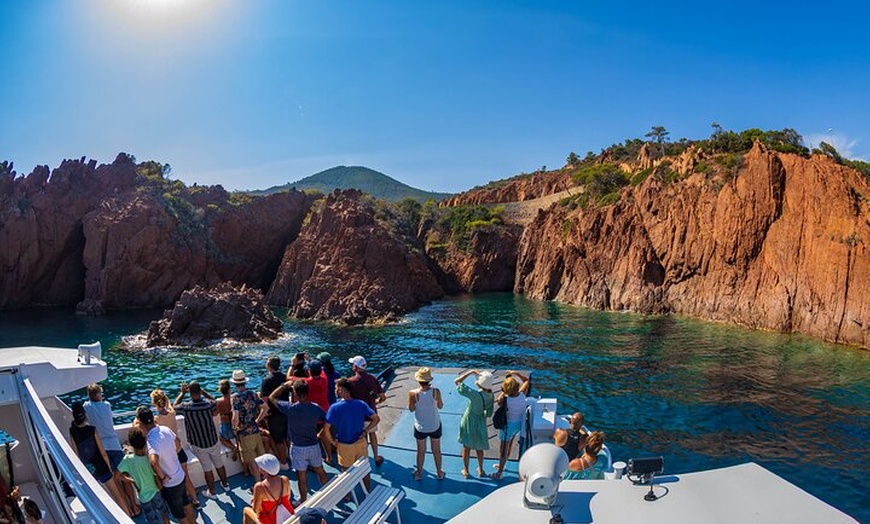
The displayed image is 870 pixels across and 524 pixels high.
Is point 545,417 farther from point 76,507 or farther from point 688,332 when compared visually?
point 688,332

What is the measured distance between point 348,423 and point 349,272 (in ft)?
126

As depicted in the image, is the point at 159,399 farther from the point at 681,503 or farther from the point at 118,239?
the point at 118,239

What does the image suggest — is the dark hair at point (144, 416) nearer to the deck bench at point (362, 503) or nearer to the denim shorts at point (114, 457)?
the denim shorts at point (114, 457)

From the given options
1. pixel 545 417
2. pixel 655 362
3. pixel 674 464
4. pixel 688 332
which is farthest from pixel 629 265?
pixel 545 417

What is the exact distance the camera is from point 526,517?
3.62 meters

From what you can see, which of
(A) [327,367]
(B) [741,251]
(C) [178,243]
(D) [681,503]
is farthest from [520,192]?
(D) [681,503]

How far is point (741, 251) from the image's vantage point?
35625 mm

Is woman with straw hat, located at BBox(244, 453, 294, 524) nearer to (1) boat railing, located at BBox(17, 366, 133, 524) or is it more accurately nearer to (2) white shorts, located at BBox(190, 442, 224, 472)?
(1) boat railing, located at BBox(17, 366, 133, 524)

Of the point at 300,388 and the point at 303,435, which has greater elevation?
the point at 300,388

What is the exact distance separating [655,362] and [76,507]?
22.9m

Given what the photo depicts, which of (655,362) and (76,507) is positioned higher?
(76,507)

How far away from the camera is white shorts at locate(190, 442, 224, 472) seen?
7668mm

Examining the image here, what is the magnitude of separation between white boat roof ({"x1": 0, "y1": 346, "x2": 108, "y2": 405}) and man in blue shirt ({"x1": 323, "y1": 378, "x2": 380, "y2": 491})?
2853mm

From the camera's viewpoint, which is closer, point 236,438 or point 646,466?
point 646,466
